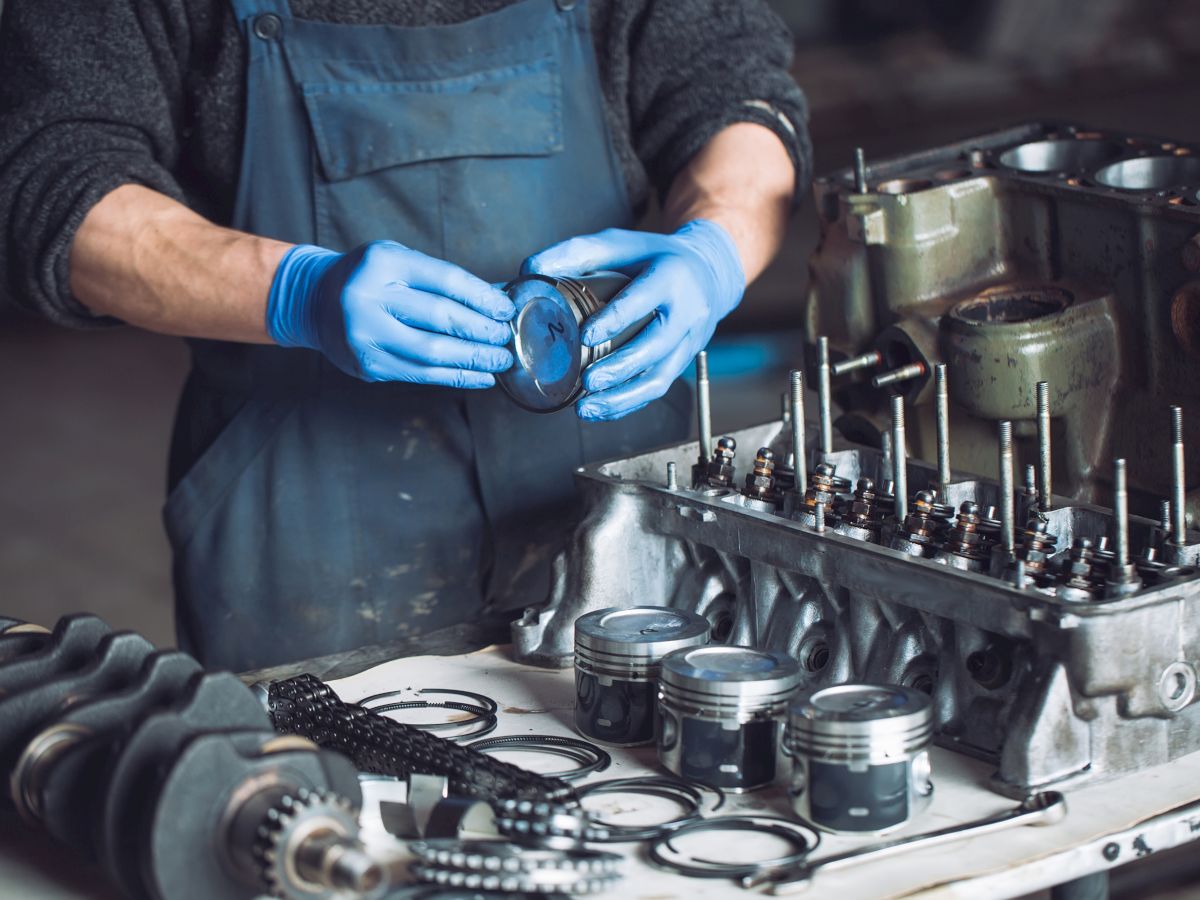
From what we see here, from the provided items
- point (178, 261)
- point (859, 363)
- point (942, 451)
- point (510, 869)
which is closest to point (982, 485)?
point (942, 451)

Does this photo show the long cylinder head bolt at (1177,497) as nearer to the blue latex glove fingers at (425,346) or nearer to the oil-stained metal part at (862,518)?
the oil-stained metal part at (862,518)

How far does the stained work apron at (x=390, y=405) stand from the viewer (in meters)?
2.12

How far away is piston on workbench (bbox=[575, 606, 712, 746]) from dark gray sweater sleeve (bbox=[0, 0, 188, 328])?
33.2 inches

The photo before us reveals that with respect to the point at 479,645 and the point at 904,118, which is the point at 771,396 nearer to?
the point at 904,118

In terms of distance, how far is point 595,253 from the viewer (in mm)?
1909

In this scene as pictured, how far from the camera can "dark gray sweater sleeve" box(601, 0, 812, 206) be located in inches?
89.8

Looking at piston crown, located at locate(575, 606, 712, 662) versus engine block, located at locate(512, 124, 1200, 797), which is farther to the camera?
piston crown, located at locate(575, 606, 712, 662)

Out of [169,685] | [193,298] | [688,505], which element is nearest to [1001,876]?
[688,505]

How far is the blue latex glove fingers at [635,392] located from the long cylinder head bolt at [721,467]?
0.12 metres

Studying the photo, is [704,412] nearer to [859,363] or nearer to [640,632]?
[859,363]

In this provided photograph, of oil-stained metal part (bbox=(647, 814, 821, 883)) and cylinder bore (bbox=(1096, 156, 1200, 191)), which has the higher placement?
cylinder bore (bbox=(1096, 156, 1200, 191))

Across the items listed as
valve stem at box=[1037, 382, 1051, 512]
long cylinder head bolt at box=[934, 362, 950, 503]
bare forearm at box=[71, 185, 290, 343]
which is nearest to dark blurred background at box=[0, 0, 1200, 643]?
bare forearm at box=[71, 185, 290, 343]

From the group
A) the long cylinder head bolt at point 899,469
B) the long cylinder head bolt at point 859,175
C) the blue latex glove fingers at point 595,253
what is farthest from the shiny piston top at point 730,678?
the long cylinder head bolt at point 859,175

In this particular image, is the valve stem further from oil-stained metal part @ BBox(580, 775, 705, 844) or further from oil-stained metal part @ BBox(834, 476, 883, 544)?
oil-stained metal part @ BBox(580, 775, 705, 844)
